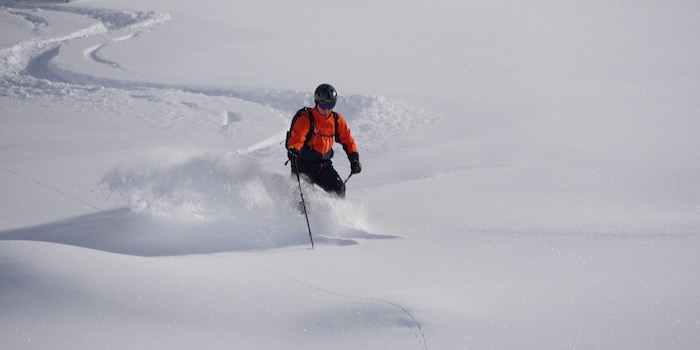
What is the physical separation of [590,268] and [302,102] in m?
8.07

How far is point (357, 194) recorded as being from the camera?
7684 millimetres

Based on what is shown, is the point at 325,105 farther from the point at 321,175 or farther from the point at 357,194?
the point at 357,194

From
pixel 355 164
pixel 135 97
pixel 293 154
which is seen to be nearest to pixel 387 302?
pixel 293 154

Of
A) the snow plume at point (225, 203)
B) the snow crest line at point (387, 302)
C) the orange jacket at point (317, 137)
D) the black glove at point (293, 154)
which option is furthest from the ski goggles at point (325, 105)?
the snow crest line at point (387, 302)

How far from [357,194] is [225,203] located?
78.8 inches

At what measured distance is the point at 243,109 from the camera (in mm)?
11883

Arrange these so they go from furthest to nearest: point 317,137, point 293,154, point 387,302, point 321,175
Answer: point 321,175 < point 317,137 < point 293,154 < point 387,302

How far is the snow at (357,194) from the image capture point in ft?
12.4

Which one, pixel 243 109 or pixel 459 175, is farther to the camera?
pixel 243 109

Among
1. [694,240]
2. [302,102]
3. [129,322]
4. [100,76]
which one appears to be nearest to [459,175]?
[694,240]

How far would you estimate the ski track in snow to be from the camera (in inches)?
211

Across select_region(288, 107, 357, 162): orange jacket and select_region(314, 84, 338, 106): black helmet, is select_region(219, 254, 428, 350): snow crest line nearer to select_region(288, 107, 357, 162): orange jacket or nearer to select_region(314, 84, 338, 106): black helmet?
select_region(288, 107, 357, 162): orange jacket

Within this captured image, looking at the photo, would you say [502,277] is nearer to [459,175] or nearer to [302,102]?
[459,175]

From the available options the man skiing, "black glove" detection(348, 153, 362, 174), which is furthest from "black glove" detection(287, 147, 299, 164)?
"black glove" detection(348, 153, 362, 174)
